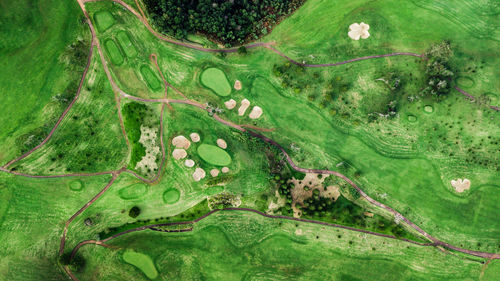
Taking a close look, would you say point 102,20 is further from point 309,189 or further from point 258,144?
point 309,189

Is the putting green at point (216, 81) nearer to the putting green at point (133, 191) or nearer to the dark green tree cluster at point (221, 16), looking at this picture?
the dark green tree cluster at point (221, 16)

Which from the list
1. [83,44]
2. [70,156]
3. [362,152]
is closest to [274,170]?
[362,152]

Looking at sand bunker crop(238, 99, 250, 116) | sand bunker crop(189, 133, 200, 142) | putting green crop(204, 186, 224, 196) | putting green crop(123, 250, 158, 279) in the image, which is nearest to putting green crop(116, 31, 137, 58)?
sand bunker crop(189, 133, 200, 142)

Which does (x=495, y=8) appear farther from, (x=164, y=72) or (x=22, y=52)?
(x=22, y=52)

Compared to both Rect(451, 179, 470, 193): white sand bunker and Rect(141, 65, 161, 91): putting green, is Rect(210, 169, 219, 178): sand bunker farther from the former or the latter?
Rect(451, 179, 470, 193): white sand bunker

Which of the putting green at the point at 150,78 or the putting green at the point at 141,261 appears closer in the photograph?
the putting green at the point at 141,261

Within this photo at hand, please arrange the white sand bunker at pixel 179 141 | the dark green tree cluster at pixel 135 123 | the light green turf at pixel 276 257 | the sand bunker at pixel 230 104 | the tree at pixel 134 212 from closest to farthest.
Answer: the tree at pixel 134 212
the light green turf at pixel 276 257
the dark green tree cluster at pixel 135 123
the white sand bunker at pixel 179 141
the sand bunker at pixel 230 104

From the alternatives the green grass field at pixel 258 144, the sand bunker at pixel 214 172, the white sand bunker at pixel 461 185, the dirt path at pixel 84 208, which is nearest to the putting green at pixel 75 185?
the green grass field at pixel 258 144
